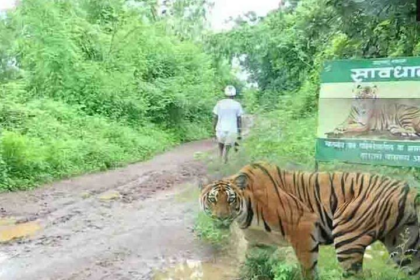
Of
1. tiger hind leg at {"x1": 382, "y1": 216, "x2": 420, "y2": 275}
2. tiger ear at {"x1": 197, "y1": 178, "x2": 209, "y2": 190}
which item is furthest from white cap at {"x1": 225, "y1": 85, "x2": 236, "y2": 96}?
tiger hind leg at {"x1": 382, "y1": 216, "x2": 420, "y2": 275}

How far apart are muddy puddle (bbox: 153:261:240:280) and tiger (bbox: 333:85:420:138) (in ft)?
3.10

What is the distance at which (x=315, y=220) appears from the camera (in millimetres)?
2455

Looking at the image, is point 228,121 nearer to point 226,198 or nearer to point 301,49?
point 301,49

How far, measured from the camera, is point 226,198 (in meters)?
2.66

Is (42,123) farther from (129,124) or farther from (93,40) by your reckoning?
(93,40)

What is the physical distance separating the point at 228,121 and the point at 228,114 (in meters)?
0.05

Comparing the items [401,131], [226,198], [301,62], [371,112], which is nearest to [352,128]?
[371,112]

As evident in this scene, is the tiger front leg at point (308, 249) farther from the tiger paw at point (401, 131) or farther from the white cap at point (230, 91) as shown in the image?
the white cap at point (230, 91)

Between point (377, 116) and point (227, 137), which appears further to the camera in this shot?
point (227, 137)

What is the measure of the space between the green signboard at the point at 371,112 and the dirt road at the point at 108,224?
0.94m

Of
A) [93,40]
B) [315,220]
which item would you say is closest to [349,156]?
[315,220]

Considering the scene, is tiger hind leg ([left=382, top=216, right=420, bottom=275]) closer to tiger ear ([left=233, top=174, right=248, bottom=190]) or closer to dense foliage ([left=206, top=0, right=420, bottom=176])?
dense foliage ([left=206, top=0, right=420, bottom=176])

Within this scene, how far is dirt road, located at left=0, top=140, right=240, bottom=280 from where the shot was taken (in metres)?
3.07

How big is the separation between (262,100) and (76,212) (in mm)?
1741
